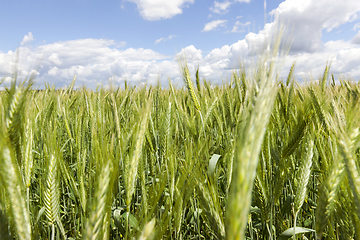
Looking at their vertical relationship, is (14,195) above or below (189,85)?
below

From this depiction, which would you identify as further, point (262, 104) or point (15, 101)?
point (15, 101)

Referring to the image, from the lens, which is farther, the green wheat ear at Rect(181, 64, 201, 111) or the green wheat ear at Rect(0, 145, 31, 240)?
the green wheat ear at Rect(181, 64, 201, 111)

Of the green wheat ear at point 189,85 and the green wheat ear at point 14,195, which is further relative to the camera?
the green wheat ear at point 189,85

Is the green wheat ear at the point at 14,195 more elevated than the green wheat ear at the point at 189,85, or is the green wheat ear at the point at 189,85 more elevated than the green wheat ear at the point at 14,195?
the green wheat ear at the point at 189,85

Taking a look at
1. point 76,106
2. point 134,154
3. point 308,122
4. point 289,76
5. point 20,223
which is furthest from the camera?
point 76,106

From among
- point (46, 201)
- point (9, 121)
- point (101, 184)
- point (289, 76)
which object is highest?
point (289, 76)

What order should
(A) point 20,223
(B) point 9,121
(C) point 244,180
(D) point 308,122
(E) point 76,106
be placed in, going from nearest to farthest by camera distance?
(C) point 244,180, (A) point 20,223, (B) point 9,121, (D) point 308,122, (E) point 76,106

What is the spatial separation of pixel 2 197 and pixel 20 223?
21cm

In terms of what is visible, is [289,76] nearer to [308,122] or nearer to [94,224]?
[308,122]

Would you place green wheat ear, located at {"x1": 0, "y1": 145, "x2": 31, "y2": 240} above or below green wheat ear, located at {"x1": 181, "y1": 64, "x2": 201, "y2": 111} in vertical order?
below

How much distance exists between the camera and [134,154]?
86 centimetres

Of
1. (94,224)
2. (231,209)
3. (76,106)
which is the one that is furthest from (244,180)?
(76,106)

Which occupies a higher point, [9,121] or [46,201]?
[9,121]

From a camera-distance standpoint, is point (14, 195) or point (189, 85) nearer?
point (14, 195)
